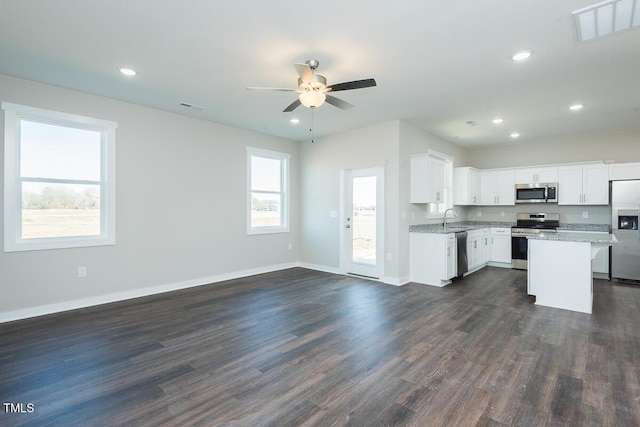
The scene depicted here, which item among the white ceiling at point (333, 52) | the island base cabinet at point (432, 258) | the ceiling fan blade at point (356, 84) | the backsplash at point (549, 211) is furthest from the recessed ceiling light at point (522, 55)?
the backsplash at point (549, 211)

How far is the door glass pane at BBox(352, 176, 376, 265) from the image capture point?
5.80 m

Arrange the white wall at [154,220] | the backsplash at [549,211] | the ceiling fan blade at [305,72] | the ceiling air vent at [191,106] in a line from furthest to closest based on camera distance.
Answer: the backsplash at [549,211], the ceiling air vent at [191,106], the white wall at [154,220], the ceiling fan blade at [305,72]

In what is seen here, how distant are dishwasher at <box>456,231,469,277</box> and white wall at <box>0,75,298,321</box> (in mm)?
3531

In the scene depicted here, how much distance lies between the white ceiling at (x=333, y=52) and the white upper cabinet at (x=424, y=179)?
0.97 metres

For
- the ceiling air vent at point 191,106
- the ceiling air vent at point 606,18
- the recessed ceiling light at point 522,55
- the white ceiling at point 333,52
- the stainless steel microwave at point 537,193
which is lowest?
the stainless steel microwave at point 537,193

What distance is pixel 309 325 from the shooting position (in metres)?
3.49

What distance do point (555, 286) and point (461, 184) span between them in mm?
3309

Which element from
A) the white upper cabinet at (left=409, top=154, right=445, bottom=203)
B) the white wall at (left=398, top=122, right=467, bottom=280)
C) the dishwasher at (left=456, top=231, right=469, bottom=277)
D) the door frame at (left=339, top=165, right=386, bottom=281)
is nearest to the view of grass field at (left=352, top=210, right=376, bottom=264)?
the door frame at (left=339, top=165, right=386, bottom=281)

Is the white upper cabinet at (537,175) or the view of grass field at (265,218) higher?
the white upper cabinet at (537,175)

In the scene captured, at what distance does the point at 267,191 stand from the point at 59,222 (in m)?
3.34

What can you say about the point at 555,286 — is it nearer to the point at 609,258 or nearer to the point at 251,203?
the point at 609,258

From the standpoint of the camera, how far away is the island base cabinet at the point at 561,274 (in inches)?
154

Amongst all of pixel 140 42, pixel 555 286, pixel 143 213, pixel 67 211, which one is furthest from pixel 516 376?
pixel 67 211

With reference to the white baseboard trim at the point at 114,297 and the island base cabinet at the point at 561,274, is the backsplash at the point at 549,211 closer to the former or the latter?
the island base cabinet at the point at 561,274
